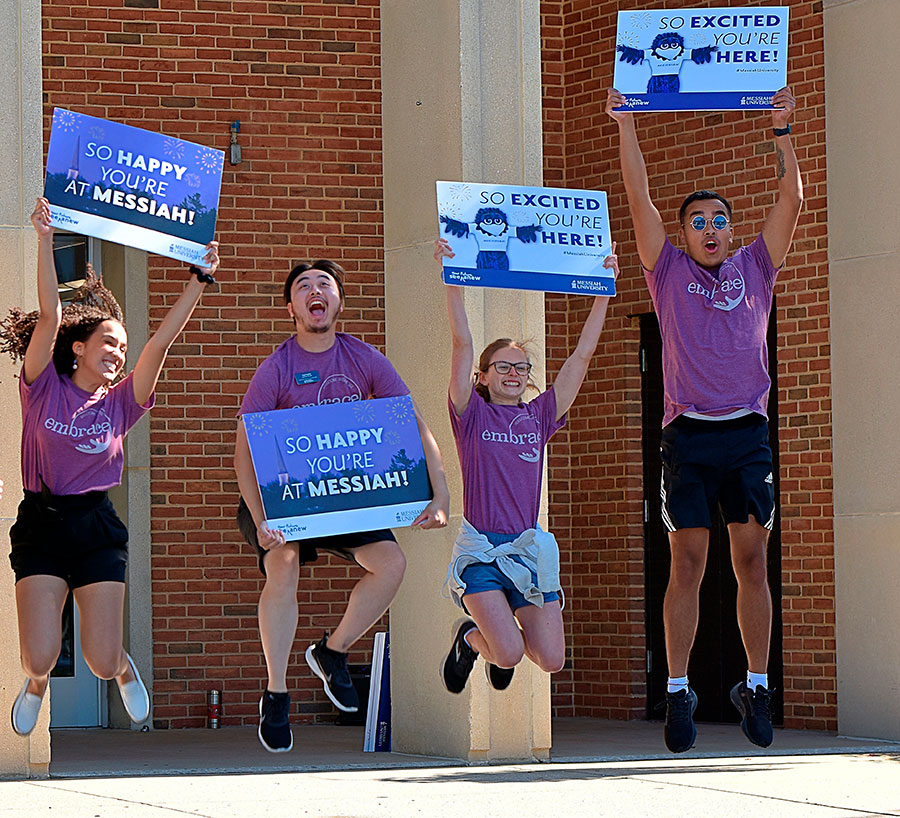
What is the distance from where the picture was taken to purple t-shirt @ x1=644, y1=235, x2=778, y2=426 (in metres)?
7.34

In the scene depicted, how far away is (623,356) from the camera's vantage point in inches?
529

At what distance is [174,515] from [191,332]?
1327mm

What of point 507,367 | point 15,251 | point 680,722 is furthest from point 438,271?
point 680,722

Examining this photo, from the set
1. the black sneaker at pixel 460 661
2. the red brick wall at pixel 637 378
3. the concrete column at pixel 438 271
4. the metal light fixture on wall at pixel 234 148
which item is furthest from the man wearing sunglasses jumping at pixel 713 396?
the metal light fixture on wall at pixel 234 148

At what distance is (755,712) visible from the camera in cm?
737

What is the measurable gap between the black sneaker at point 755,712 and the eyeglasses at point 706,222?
1963mm

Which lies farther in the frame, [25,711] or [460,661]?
[460,661]

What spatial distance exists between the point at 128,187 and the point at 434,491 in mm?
1748

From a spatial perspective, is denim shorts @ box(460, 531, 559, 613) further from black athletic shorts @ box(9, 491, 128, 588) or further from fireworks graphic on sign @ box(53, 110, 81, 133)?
fireworks graphic on sign @ box(53, 110, 81, 133)

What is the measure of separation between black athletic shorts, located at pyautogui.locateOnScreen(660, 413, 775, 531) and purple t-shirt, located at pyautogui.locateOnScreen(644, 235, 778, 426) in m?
0.08

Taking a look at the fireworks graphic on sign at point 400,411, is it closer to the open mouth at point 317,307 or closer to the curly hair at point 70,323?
the open mouth at point 317,307

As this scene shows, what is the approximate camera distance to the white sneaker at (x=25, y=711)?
7.28 meters

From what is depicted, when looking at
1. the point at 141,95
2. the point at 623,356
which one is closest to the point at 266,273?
the point at 141,95

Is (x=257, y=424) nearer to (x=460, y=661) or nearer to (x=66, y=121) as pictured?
(x=66, y=121)
